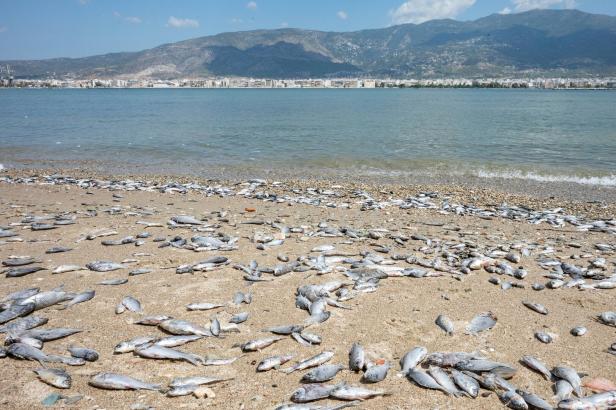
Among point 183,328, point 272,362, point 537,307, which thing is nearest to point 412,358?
point 272,362

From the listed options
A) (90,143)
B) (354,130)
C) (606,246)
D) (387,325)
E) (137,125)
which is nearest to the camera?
Answer: (387,325)

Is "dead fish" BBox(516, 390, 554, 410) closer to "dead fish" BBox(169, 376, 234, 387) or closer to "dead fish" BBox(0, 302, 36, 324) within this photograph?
"dead fish" BBox(169, 376, 234, 387)

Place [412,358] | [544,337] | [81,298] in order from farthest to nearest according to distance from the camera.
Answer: [81,298]
[544,337]
[412,358]

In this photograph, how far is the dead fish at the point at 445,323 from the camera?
5.84 metres

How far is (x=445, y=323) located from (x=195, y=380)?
11.4ft

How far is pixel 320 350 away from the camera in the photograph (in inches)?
211

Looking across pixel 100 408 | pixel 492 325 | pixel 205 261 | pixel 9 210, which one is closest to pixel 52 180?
pixel 9 210

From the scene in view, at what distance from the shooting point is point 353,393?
14.6 ft

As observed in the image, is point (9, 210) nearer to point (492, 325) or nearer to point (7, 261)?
point (7, 261)

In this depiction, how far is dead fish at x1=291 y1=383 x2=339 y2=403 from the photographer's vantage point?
14.3 ft

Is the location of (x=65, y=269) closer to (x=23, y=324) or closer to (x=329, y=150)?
(x=23, y=324)

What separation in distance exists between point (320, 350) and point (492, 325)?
258 centimetres

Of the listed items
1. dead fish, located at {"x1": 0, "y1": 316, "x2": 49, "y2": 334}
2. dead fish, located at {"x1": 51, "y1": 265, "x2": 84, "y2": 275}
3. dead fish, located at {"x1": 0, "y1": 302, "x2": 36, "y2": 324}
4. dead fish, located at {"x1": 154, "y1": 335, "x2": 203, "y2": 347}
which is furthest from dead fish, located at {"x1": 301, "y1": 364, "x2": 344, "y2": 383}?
dead fish, located at {"x1": 51, "y1": 265, "x2": 84, "y2": 275}

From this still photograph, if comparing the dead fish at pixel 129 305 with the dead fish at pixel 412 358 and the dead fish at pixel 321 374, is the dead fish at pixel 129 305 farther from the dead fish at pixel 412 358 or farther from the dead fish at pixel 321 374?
the dead fish at pixel 412 358
